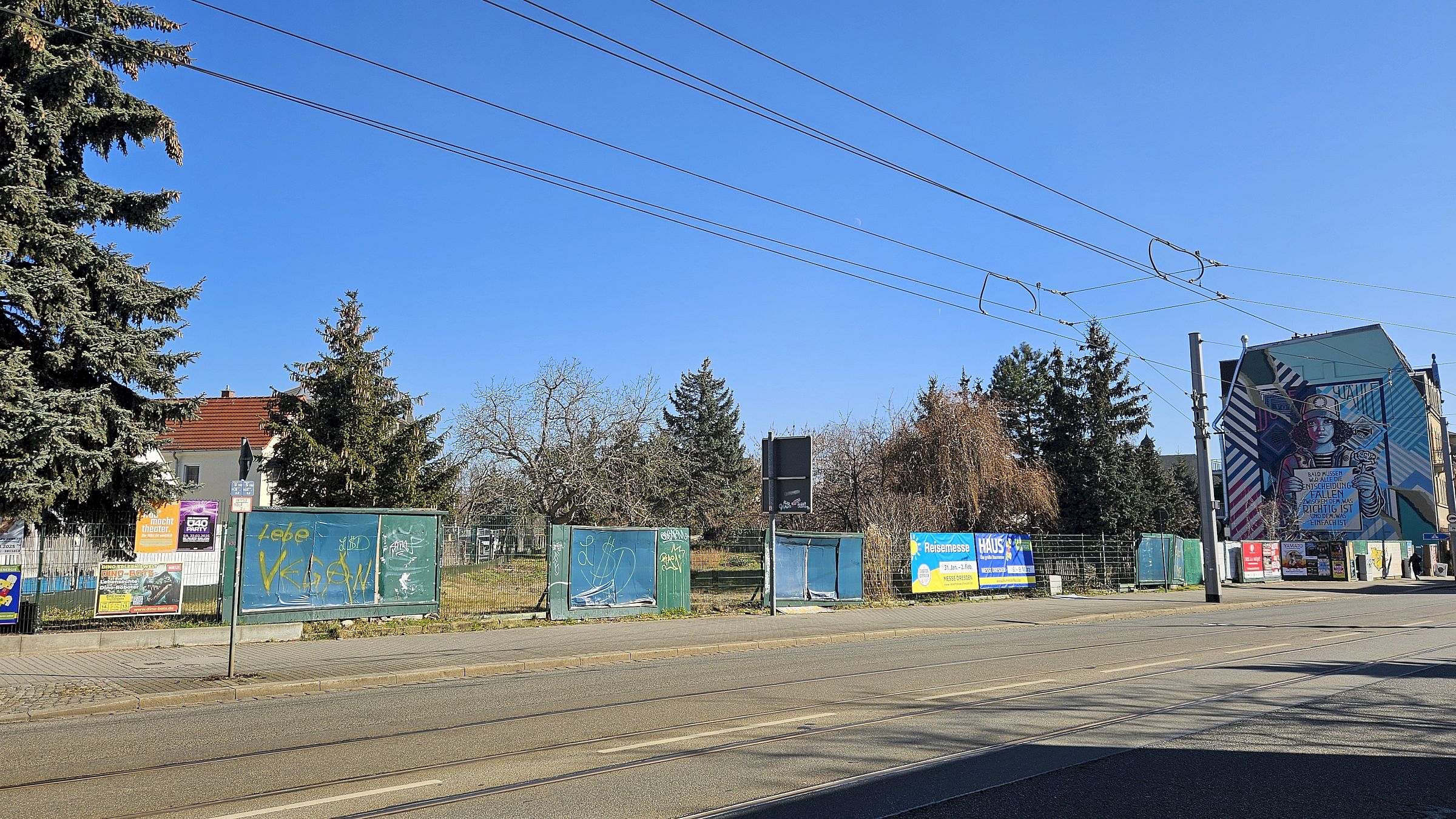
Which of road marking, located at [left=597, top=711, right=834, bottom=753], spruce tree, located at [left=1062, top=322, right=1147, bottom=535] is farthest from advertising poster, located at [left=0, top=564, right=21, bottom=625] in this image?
spruce tree, located at [left=1062, top=322, right=1147, bottom=535]

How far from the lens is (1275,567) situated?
52.8m

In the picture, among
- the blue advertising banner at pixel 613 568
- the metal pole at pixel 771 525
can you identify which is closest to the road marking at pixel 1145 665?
the metal pole at pixel 771 525

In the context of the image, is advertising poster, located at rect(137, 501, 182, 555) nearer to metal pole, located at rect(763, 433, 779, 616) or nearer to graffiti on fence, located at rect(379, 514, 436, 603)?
graffiti on fence, located at rect(379, 514, 436, 603)

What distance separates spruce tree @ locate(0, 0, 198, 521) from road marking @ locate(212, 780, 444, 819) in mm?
10823

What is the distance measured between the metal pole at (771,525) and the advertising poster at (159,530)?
12.5 metres

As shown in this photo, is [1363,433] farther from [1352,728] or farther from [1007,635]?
[1352,728]

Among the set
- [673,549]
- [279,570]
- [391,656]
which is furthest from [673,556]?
[391,656]

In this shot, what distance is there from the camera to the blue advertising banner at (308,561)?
55.0 feet

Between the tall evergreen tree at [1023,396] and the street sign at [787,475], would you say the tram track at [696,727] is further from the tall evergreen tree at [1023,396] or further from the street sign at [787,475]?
the tall evergreen tree at [1023,396]

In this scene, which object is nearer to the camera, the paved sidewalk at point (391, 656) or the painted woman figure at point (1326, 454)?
the paved sidewalk at point (391, 656)

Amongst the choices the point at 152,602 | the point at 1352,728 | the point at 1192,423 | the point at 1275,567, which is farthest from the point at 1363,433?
the point at 152,602

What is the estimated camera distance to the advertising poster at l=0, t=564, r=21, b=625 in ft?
48.0

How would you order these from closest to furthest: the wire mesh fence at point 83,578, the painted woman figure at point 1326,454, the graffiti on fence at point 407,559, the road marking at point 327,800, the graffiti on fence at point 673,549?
the road marking at point 327,800 < the wire mesh fence at point 83,578 < the graffiti on fence at point 407,559 < the graffiti on fence at point 673,549 < the painted woman figure at point 1326,454

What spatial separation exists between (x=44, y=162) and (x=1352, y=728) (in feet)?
62.1
